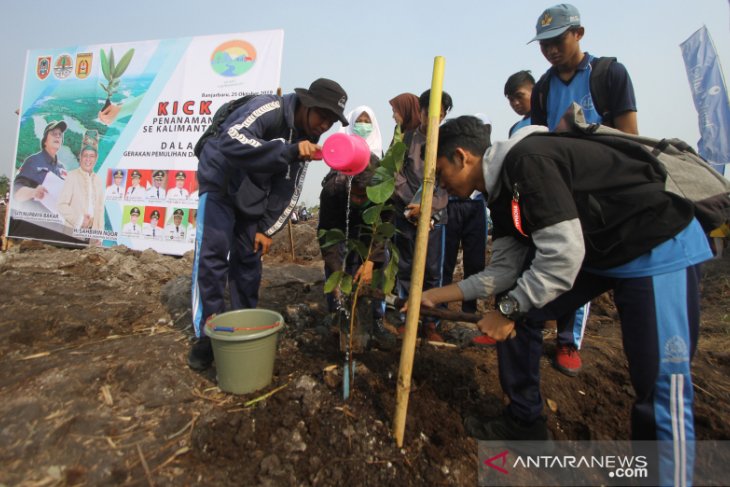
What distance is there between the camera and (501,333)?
1.58 meters

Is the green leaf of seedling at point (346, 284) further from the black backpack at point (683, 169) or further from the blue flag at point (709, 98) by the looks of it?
the blue flag at point (709, 98)

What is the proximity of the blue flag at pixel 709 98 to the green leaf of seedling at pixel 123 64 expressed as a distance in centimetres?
1009

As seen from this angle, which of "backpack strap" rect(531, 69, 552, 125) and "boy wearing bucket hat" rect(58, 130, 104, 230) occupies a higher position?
"backpack strap" rect(531, 69, 552, 125)

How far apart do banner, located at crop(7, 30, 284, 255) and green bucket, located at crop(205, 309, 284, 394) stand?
3643mm

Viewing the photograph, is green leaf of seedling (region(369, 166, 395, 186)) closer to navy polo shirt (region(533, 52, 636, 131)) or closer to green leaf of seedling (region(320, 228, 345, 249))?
green leaf of seedling (region(320, 228, 345, 249))

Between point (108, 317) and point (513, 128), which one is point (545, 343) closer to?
point (513, 128)

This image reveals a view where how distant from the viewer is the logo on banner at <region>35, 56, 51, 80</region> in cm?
614

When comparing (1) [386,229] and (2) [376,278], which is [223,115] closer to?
(1) [386,229]

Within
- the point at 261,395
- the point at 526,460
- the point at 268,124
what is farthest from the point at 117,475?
the point at 268,124

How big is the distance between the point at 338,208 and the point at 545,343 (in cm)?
199

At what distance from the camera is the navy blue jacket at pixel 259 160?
7.08 feet

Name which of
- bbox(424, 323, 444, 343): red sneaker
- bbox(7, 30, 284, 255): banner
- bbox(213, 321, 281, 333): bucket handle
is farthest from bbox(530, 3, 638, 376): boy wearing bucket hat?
bbox(7, 30, 284, 255): banner

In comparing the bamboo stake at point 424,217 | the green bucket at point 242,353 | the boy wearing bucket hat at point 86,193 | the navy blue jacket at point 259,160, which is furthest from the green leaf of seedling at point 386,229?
the boy wearing bucket hat at point 86,193

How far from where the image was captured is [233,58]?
5086 millimetres
